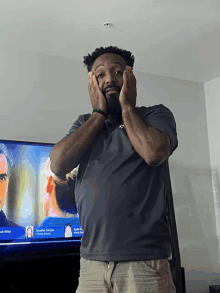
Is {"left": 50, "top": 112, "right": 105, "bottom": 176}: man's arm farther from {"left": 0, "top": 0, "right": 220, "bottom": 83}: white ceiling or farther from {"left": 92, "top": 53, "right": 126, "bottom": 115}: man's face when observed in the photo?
{"left": 0, "top": 0, "right": 220, "bottom": 83}: white ceiling

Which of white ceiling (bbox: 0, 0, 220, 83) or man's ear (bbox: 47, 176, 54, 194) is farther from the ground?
white ceiling (bbox: 0, 0, 220, 83)

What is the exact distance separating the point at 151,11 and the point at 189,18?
0.39m

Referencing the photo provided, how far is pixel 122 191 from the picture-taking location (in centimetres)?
87

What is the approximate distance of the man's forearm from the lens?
2.92 ft

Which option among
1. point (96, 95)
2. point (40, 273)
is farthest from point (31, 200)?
point (96, 95)

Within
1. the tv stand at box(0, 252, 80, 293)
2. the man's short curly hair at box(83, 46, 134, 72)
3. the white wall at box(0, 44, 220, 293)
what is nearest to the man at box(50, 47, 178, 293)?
the man's short curly hair at box(83, 46, 134, 72)

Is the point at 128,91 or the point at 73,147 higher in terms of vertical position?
the point at 128,91

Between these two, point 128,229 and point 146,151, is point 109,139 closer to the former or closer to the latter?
point 146,151

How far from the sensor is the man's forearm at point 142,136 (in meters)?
0.89

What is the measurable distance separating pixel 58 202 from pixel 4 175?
1.67ft

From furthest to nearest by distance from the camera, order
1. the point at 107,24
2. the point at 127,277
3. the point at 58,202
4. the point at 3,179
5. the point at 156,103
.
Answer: the point at 156,103
the point at 107,24
the point at 58,202
the point at 3,179
the point at 127,277

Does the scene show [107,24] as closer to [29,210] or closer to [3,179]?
[3,179]

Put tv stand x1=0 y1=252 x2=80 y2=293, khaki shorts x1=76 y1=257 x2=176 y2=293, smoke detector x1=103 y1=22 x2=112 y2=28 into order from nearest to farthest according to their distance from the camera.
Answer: khaki shorts x1=76 y1=257 x2=176 y2=293 → tv stand x1=0 y1=252 x2=80 y2=293 → smoke detector x1=103 y1=22 x2=112 y2=28

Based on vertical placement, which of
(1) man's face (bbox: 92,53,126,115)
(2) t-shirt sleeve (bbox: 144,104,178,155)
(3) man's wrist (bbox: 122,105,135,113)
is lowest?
(2) t-shirt sleeve (bbox: 144,104,178,155)
